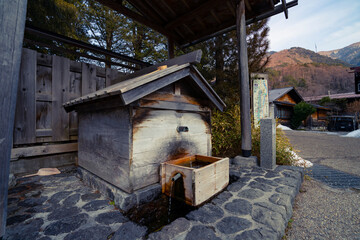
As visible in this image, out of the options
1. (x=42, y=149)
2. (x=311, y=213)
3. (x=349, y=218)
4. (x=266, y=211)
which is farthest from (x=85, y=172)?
(x=349, y=218)

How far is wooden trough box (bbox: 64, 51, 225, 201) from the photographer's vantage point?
2320 mm

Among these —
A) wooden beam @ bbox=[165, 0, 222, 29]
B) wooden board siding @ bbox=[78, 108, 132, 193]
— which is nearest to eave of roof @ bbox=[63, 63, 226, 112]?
wooden board siding @ bbox=[78, 108, 132, 193]

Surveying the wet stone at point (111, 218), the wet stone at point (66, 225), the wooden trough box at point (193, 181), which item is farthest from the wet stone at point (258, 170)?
the wet stone at point (66, 225)

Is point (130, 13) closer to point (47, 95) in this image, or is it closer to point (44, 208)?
point (47, 95)

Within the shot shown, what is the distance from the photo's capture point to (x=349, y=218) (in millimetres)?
2389

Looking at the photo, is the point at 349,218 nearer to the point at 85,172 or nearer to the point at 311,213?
the point at 311,213

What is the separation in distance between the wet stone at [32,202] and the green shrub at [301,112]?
84.0ft

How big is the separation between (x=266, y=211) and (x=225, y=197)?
62cm

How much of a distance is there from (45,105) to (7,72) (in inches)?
109

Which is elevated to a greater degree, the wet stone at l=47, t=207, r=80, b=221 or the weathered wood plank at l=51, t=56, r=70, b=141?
the weathered wood plank at l=51, t=56, r=70, b=141

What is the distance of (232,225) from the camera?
191cm

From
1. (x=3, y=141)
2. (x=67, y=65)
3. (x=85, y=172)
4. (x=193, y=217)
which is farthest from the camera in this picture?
(x=67, y=65)

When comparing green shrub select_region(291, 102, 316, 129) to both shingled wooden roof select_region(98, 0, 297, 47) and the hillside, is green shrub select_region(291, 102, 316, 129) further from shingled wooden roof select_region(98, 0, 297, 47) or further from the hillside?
the hillside

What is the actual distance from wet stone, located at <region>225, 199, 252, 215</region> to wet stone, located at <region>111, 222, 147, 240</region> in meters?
1.26
